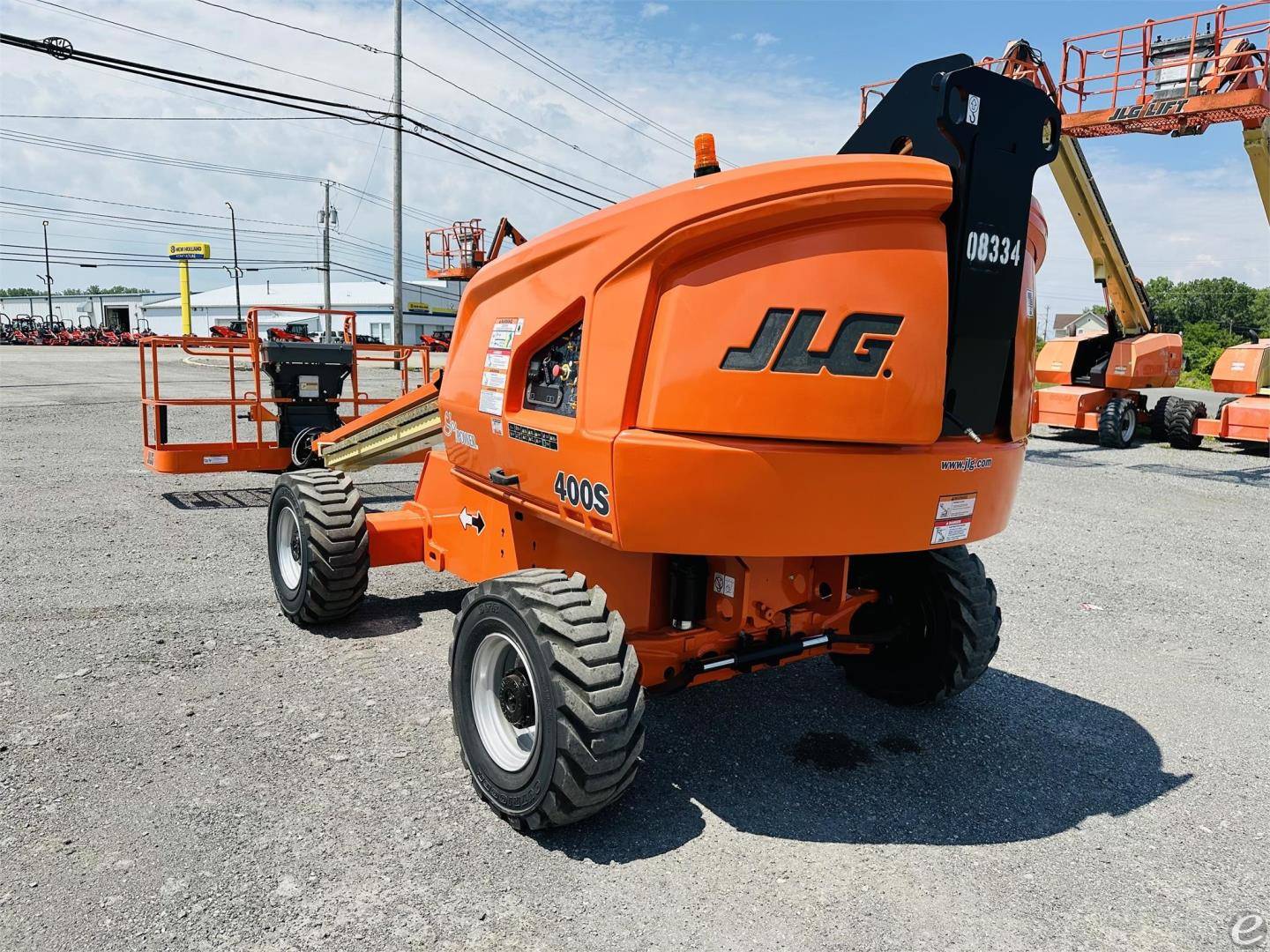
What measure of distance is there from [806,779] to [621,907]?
1202 millimetres

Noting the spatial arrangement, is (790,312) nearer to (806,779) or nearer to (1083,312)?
(806,779)

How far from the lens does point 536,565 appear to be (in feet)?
13.8

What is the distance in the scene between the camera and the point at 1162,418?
53.6ft

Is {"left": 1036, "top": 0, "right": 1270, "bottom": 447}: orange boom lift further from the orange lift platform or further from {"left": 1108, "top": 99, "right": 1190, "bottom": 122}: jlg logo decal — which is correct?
the orange lift platform

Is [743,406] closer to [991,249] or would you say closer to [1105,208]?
[991,249]

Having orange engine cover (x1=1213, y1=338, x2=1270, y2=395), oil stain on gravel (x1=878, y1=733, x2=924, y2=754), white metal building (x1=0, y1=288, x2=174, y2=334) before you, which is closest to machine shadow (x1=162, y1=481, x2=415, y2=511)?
oil stain on gravel (x1=878, y1=733, x2=924, y2=754)

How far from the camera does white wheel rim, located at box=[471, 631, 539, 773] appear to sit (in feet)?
11.3

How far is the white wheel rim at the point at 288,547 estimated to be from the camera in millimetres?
5639

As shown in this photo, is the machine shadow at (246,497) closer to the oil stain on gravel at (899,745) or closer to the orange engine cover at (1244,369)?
the oil stain on gravel at (899,745)

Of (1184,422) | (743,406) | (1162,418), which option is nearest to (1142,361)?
(1162,418)

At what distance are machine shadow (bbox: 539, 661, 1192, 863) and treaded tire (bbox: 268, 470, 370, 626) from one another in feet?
6.57

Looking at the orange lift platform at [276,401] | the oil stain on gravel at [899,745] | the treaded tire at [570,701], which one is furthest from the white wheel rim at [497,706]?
the orange lift platform at [276,401]

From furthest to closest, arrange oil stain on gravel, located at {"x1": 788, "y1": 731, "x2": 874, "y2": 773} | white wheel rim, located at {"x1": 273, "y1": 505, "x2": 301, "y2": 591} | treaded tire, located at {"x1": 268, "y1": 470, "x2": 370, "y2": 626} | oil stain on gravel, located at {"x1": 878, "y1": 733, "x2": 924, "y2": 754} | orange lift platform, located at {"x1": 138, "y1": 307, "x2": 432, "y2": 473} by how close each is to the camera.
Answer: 1. orange lift platform, located at {"x1": 138, "y1": 307, "x2": 432, "y2": 473}
2. white wheel rim, located at {"x1": 273, "y1": 505, "x2": 301, "y2": 591}
3. treaded tire, located at {"x1": 268, "y1": 470, "x2": 370, "y2": 626}
4. oil stain on gravel, located at {"x1": 878, "y1": 733, "x2": 924, "y2": 754}
5. oil stain on gravel, located at {"x1": 788, "y1": 731, "x2": 874, "y2": 773}

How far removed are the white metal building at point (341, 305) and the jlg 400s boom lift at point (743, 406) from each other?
64346 mm
